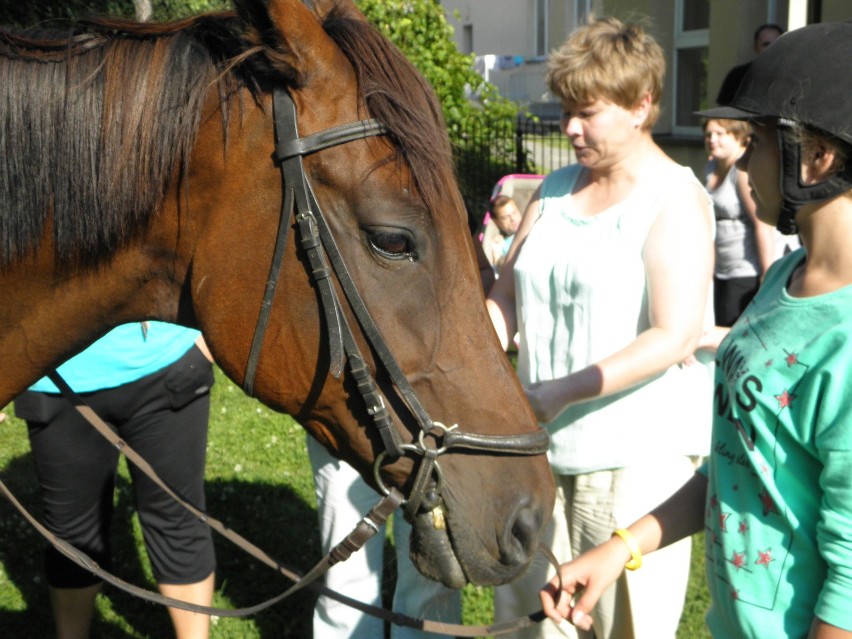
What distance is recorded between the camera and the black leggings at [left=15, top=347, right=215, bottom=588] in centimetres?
325

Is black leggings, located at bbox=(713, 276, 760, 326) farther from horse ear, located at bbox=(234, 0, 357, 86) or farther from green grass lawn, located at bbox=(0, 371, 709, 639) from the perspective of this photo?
horse ear, located at bbox=(234, 0, 357, 86)

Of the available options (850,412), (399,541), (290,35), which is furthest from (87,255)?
(399,541)

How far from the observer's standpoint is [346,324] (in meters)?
1.85

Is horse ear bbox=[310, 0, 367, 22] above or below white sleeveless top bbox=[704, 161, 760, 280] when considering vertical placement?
above

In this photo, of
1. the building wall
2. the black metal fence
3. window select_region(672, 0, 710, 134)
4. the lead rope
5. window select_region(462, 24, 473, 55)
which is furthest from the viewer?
window select_region(462, 24, 473, 55)

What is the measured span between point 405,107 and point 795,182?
2.43 ft

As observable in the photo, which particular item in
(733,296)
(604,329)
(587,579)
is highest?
(604,329)

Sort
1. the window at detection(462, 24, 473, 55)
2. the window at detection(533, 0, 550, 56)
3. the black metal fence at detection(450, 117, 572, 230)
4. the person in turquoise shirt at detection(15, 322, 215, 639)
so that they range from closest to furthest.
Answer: the person in turquoise shirt at detection(15, 322, 215, 639) → the black metal fence at detection(450, 117, 572, 230) → the window at detection(533, 0, 550, 56) → the window at detection(462, 24, 473, 55)

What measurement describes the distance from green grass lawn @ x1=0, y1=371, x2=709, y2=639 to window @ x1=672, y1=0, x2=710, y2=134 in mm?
6442

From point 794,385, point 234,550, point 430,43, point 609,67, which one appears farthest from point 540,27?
point 794,385

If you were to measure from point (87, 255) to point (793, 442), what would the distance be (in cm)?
143

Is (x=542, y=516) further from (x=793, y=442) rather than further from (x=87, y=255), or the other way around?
(x=87, y=255)

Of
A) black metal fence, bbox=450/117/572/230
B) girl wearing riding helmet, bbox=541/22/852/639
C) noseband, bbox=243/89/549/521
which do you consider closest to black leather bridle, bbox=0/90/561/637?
noseband, bbox=243/89/549/521

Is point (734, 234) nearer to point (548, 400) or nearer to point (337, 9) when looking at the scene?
point (548, 400)
